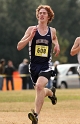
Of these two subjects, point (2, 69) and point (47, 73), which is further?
point (2, 69)

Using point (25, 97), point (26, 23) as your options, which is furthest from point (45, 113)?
point (26, 23)

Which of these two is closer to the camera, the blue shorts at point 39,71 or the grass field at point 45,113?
the blue shorts at point 39,71

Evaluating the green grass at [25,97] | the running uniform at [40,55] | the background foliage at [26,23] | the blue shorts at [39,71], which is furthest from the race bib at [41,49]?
the background foliage at [26,23]

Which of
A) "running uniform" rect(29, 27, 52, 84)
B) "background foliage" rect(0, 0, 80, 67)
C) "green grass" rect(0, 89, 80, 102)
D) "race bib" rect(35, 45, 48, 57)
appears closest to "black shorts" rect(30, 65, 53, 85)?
"running uniform" rect(29, 27, 52, 84)

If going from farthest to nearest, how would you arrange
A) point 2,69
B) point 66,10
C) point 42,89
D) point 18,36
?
point 66,10, point 18,36, point 2,69, point 42,89

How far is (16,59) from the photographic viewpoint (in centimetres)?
10125

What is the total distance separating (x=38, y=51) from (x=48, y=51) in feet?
0.80

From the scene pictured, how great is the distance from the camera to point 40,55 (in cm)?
1198

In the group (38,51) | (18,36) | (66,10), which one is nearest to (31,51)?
(38,51)

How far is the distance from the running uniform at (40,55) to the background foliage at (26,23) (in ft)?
256

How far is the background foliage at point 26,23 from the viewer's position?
331ft

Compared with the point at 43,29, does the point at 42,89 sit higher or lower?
lower

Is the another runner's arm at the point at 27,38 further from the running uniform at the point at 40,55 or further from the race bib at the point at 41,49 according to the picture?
the race bib at the point at 41,49

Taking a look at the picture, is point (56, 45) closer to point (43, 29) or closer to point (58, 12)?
point (43, 29)
